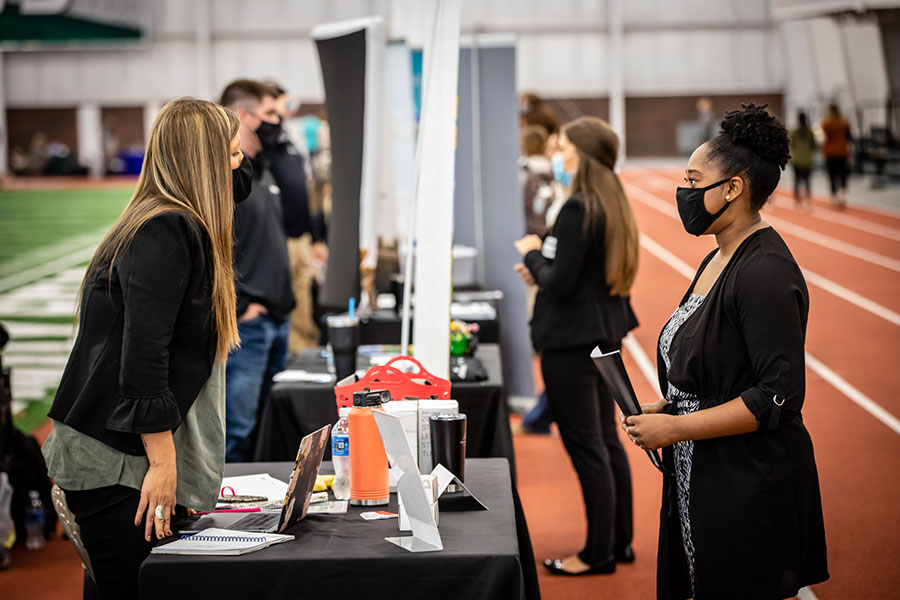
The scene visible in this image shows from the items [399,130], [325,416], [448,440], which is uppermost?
[399,130]

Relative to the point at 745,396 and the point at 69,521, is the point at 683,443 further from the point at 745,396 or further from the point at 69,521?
the point at 69,521

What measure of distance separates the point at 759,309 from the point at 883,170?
1759 cm

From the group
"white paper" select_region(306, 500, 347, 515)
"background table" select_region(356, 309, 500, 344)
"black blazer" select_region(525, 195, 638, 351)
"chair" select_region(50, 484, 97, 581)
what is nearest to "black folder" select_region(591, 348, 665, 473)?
"white paper" select_region(306, 500, 347, 515)

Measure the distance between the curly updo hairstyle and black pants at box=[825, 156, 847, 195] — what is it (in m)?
14.1

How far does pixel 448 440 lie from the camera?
7.53ft

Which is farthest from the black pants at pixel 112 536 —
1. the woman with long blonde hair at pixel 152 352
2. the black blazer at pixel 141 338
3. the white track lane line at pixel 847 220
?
the white track lane line at pixel 847 220

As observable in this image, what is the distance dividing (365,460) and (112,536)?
0.58m

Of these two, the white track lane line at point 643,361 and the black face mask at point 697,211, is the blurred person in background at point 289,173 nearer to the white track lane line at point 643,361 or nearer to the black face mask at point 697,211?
the white track lane line at point 643,361

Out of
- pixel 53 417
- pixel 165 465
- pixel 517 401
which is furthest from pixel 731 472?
pixel 517 401

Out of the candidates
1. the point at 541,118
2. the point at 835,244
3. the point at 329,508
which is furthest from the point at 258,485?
the point at 835,244

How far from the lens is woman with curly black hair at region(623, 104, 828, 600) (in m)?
1.90

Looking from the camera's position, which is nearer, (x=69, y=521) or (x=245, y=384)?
(x=69, y=521)

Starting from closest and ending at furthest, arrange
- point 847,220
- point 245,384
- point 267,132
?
point 245,384 < point 267,132 < point 847,220

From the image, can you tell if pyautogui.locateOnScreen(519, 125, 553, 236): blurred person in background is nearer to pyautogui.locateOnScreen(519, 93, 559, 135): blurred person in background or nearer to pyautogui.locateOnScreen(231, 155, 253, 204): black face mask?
pyautogui.locateOnScreen(519, 93, 559, 135): blurred person in background
